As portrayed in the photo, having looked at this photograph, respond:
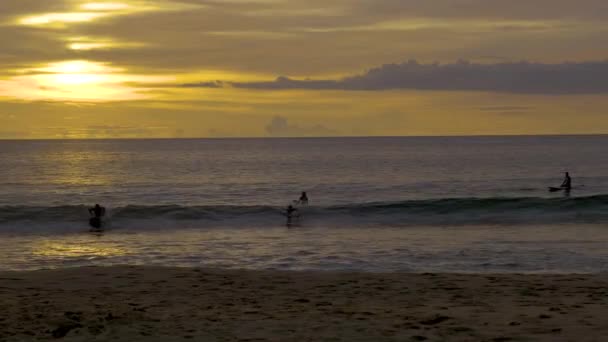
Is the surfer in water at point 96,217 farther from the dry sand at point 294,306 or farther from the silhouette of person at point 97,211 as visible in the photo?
the dry sand at point 294,306

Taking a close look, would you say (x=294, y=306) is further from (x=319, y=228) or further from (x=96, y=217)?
(x=96, y=217)

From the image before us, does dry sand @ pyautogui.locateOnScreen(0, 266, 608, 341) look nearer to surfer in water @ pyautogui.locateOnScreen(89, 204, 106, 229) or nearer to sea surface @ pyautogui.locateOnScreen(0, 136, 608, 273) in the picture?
sea surface @ pyautogui.locateOnScreen(0, 136, 608, 273)

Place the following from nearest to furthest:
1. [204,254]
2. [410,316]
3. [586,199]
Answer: [410,316] → [204,254] → [586,199]

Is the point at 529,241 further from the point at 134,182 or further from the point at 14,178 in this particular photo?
the point at 14,178

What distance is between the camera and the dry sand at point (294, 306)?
1103 cm

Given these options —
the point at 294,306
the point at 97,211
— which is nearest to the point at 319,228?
the point at 97,211

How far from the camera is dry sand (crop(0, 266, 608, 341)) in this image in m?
11.0

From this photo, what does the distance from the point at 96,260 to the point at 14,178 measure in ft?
197

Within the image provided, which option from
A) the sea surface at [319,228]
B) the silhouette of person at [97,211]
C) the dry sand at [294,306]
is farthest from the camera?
the silhouette of person at [97,211]

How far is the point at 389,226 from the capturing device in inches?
1346

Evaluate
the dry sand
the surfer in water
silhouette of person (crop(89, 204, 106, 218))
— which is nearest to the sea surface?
the surfer in water

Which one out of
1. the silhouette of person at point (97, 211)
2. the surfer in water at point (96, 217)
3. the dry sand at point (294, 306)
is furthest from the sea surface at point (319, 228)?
the dry sand at point (294, 306)

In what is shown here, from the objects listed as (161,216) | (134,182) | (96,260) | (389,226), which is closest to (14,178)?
(134,182)

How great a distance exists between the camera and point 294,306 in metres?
13.3
